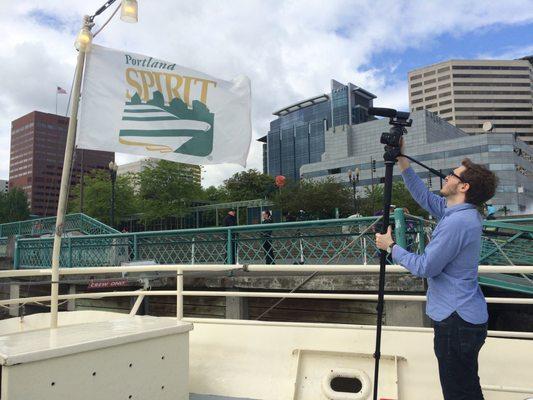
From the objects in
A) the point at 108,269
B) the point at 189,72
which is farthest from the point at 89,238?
the point at 189,72

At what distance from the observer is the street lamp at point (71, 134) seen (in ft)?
10.1

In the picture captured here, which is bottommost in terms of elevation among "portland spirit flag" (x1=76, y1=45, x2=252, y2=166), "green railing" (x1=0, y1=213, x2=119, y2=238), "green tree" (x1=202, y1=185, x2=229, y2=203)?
"green railing" (x1=0, y1=213, x2=119, y2=238)

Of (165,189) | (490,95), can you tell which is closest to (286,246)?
(165,189)

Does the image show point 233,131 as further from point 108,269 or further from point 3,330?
point 3,330

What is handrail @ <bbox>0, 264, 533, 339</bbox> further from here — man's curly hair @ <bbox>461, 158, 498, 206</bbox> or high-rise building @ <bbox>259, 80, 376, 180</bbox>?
high-rise building @ <bbox>259, 80, 376, 180</bbox>

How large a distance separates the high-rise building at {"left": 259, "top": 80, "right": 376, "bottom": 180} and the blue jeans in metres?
124

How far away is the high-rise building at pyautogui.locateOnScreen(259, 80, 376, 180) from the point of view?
12725 centimetres

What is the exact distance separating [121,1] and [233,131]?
1456mm

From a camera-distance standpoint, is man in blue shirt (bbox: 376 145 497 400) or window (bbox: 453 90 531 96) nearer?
man in blue shirt (bbox: 376 145 497 400)

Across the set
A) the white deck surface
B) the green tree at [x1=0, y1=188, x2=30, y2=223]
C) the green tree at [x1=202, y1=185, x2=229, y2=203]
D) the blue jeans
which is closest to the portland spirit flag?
the white deck surface

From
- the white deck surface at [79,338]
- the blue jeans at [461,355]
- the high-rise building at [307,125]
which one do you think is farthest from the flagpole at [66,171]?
the high-rise building at [307,125]

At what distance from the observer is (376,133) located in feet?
319

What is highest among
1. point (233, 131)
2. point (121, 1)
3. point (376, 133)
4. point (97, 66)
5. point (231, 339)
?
point (376, 133)

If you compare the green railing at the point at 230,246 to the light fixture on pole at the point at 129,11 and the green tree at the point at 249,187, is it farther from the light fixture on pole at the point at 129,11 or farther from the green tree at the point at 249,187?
the green tree at the point at 249,187
